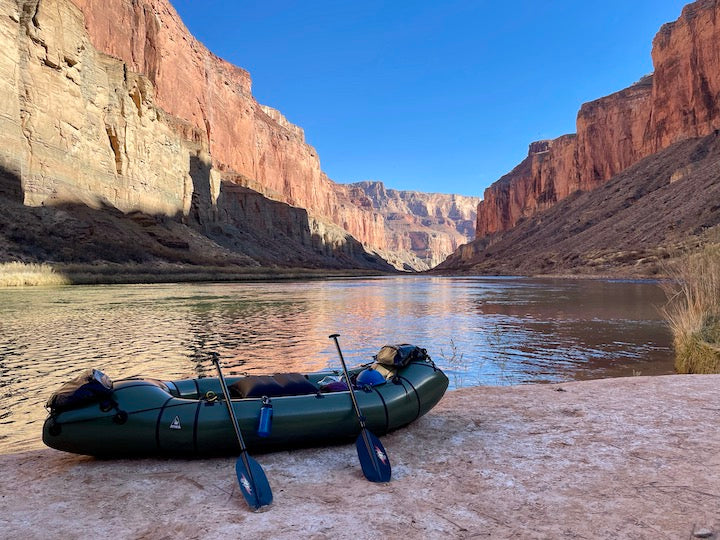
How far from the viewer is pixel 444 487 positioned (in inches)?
140

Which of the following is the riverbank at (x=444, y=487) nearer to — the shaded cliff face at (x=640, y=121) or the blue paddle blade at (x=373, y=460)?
the blue paddle blade at (x=373, y=460)

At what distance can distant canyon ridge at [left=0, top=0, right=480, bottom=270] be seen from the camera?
33844mm

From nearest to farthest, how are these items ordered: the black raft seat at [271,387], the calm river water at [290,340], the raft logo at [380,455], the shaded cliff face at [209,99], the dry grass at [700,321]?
the raft logo at [380,455], the black raft seat at [271,387], the dry grass at [700,321], the calm river water at [290,340], the shaded cliff face at [209,99]

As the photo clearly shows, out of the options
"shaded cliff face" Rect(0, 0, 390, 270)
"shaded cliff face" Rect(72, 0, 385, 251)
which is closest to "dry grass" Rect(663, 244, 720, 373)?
"shaded cliff face" Rect(0, 0, 390, 270)

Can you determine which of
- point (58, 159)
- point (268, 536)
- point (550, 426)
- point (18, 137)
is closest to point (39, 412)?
point (268, 536)

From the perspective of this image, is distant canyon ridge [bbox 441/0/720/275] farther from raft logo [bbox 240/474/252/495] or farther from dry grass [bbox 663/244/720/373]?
raft logo [bbox 240/474/252/495]

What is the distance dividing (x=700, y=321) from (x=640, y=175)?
6852 centimetres

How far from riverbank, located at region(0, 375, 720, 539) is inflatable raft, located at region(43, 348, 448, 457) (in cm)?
16

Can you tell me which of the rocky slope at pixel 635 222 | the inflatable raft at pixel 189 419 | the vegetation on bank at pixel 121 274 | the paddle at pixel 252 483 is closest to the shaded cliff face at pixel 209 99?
the vegetation on bank at pixel 121 274

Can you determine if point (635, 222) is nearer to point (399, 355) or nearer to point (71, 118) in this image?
point (399, 355)

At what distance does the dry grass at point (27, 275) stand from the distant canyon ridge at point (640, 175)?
118 ft

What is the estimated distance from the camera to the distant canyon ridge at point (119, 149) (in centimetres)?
3384

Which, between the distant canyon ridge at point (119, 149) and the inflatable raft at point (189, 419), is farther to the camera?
the distant canyon ridge at point (119, 149)

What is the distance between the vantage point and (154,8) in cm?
7500
